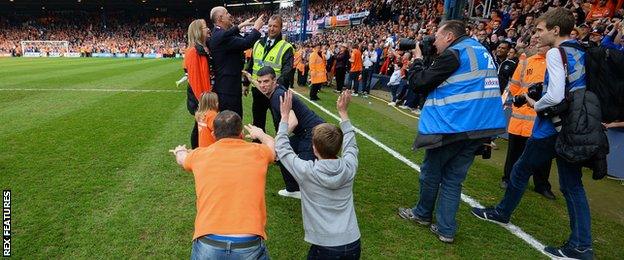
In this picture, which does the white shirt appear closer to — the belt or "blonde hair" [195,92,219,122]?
the belt

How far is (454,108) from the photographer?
11.0ft

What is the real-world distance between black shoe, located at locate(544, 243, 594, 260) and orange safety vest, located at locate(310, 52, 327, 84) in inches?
376

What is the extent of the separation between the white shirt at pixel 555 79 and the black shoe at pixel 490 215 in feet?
4.62

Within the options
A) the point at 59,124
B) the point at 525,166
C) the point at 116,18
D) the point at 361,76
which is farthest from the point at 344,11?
the point at 116,18

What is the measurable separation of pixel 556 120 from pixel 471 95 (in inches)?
31.8

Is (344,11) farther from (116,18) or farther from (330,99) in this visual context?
(116,18)

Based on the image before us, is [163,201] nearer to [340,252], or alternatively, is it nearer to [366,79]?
[340,252]

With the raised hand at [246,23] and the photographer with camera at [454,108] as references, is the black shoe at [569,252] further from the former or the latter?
the raised hand at [246,23]

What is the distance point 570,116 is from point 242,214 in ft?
9.12

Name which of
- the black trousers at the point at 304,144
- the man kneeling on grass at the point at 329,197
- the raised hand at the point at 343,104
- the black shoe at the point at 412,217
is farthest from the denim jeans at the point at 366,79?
the man kneeling on grass at the point at 329,197

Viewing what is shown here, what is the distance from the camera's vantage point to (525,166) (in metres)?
3.74

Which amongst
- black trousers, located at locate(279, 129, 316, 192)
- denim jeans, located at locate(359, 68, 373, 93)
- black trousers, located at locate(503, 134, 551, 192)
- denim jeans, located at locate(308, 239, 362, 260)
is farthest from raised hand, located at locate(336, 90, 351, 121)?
denim jeans, located at locate(359, 68, 373, 93)

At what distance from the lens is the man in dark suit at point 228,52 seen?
4188 mm

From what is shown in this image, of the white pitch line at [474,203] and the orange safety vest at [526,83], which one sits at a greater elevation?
the orange safety vest at [526,83]
